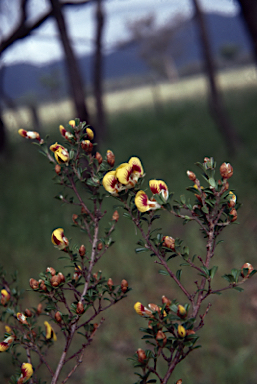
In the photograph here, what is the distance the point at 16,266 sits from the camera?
4.04 m

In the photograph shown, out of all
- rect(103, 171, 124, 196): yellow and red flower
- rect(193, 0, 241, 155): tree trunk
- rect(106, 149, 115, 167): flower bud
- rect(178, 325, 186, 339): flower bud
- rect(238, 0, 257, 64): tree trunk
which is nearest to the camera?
rect(178, 325, 186, 339): flower bud

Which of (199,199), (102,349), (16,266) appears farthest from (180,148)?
(199,199)

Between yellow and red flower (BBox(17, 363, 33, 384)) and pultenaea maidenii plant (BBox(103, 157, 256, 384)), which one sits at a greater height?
pultenaea maidenii plant (BBox(103, 157, 256, 384))

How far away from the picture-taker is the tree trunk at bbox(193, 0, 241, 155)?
638 centimetres

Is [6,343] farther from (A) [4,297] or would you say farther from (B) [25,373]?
(A) [4,297]

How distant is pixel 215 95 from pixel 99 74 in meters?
3.54

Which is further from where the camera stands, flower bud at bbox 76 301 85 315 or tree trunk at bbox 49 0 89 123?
tree trunk at bbox 49 0 89 123

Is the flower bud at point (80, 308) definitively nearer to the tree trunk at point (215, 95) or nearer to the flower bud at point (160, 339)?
the flower bud at point (160, 339)

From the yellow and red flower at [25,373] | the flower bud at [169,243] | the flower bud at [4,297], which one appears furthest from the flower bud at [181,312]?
the flower bud at [4,297]

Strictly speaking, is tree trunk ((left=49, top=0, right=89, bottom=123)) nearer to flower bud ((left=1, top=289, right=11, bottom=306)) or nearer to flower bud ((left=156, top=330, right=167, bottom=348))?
flower bud ((left=1, top=289, right=11, bottom=306))

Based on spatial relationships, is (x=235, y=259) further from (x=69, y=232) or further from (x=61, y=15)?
(x=61, y=15)

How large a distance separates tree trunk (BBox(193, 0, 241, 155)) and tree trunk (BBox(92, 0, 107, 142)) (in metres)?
2.65

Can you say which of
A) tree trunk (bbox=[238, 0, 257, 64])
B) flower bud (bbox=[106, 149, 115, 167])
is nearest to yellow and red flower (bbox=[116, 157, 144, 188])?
flower bud (bbox=[106, 149, 115, 167])

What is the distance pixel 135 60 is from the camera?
192 feet
